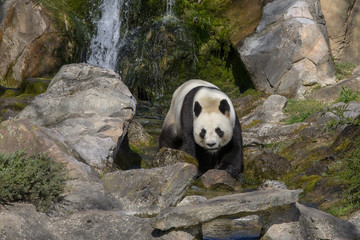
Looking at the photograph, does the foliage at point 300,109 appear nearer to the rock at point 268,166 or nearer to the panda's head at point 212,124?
the rock at point 268,166

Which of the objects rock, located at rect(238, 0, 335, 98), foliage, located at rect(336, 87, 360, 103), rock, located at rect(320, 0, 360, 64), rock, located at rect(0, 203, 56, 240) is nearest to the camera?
rock, located at rect(0, 203, 56, 240)

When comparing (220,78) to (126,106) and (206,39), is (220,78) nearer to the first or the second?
(206,39)

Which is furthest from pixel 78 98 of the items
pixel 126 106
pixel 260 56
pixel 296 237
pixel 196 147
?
pixel 260 56

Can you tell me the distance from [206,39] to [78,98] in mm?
9598

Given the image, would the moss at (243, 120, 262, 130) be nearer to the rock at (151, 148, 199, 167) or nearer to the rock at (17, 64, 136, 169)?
the rock at (151, 148, 199, 167)

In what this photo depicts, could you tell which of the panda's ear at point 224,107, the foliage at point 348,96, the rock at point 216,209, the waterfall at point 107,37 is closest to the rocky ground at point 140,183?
the rock at point 216,209

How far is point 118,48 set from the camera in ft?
60.6

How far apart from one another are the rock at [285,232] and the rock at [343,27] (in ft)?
39.0

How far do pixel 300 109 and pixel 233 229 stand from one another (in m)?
7.16

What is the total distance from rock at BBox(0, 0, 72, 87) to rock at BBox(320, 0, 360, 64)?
8883 mm

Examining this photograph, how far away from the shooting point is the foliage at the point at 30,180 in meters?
5.50

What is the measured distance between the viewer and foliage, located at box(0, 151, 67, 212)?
550cm

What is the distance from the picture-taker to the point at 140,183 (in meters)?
6.93

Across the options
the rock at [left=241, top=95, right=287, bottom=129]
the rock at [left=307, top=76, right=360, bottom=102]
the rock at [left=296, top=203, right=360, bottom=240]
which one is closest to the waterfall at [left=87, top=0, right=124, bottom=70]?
the rock at [left=241, top=95, right=287, bottom=129]
